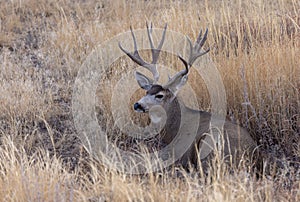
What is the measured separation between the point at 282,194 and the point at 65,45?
244 inches

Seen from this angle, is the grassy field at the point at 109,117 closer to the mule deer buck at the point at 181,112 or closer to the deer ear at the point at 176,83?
the mule deer buck at the point at 181,112

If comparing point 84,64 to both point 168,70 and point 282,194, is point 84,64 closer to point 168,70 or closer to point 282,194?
point 168,70

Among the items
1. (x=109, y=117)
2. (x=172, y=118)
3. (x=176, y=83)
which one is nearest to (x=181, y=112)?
(x=172, y=118)

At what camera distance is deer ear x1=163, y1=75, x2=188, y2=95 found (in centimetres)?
630

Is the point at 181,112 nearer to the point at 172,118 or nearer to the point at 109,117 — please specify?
the point at 172,118

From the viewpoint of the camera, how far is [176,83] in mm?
6348

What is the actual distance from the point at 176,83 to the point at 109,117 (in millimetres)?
1095

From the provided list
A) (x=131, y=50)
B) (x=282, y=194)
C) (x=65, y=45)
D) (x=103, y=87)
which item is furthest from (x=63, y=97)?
(x=282, y=194)

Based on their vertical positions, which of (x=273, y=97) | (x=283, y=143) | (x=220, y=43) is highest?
(x=220, y=43)

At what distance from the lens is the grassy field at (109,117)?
434cm

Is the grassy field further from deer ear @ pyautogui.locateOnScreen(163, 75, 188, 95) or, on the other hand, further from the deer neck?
deer ear @ pyautogui.locateOnScreen(163, 75, 188, 95)

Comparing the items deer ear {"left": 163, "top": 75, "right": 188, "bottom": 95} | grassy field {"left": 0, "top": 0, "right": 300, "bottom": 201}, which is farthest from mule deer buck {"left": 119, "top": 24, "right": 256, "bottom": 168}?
grassy field {"left": 0, "top": 0, "right": 300, "bottom": 201}

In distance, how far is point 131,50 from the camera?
862 centimetres

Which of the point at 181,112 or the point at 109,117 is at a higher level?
the point at 181,112
